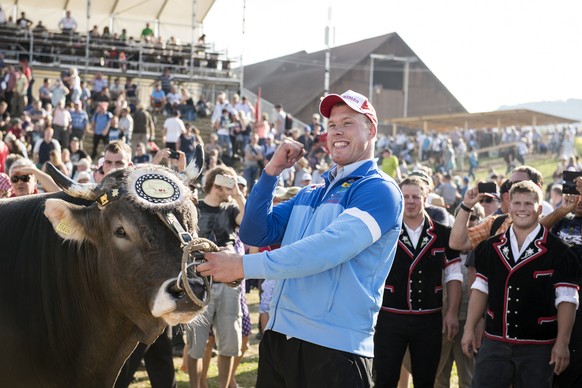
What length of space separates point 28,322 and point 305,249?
2.06 meters

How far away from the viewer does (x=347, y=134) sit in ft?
13.6

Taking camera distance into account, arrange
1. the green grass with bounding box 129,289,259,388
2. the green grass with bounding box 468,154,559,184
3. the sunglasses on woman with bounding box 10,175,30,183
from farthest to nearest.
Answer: the green grass with bounding box 468,154,559,184 → the green grass with bounding box 129,289,259,388 → the sunglasses on woman with bounding box 10,175,30,183

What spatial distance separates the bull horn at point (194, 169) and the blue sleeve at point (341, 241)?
1335 millimetres

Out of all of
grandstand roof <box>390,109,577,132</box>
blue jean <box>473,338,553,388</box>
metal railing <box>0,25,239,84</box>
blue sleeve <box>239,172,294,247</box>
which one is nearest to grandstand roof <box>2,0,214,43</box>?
metal railing <box>0,25,239,84</box>

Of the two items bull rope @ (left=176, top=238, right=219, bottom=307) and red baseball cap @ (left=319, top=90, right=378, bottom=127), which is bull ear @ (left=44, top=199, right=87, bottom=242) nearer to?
bull rope @ (left=176, top=238, right=219, bottom=307)

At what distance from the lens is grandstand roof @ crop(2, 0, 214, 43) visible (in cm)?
3631

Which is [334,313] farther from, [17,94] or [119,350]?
[17,94]

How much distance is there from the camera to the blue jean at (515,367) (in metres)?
6.00

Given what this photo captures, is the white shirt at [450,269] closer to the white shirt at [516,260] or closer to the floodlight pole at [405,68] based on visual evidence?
the white shirt at [516,260]

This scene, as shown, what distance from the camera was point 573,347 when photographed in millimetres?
6359

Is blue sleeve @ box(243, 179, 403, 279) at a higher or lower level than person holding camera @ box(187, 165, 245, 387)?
higher

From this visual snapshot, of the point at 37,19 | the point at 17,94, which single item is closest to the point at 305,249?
the point at 17,94

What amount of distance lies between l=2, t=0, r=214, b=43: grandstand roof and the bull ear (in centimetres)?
3352

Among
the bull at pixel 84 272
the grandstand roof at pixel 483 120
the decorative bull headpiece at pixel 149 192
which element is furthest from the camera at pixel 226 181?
the grandstand roof at pixel 483 120
